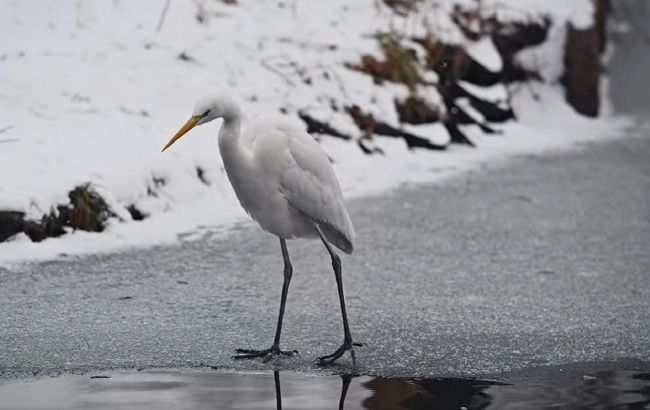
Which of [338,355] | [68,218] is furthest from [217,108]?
[68,218]

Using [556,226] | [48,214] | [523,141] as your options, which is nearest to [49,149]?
[48,214]

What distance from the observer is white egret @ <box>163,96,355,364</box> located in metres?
5.01

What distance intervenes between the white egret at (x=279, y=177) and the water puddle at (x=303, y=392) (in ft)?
1.06

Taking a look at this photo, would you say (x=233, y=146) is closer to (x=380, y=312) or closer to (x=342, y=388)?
(x=342, y=388)

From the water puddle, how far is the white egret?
1.06ft

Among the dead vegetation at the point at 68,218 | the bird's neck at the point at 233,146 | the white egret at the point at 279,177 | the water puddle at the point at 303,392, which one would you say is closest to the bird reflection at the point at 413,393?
the water puddle at the point at 303,392

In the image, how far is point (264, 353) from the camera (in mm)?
4953

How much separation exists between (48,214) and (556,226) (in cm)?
330

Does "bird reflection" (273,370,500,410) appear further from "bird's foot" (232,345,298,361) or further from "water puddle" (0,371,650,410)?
"bird's foot" (232,345,298,361)

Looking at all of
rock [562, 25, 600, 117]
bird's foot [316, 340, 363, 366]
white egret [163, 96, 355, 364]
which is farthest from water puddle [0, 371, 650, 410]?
rock [562, 25, 600, 117]

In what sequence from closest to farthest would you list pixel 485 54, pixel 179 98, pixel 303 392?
Result: pixel 303 392
pixel 179 98
pixel 485 54

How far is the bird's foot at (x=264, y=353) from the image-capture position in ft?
16.2

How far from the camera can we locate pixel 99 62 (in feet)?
30.8

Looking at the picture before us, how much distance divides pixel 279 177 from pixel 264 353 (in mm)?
769
